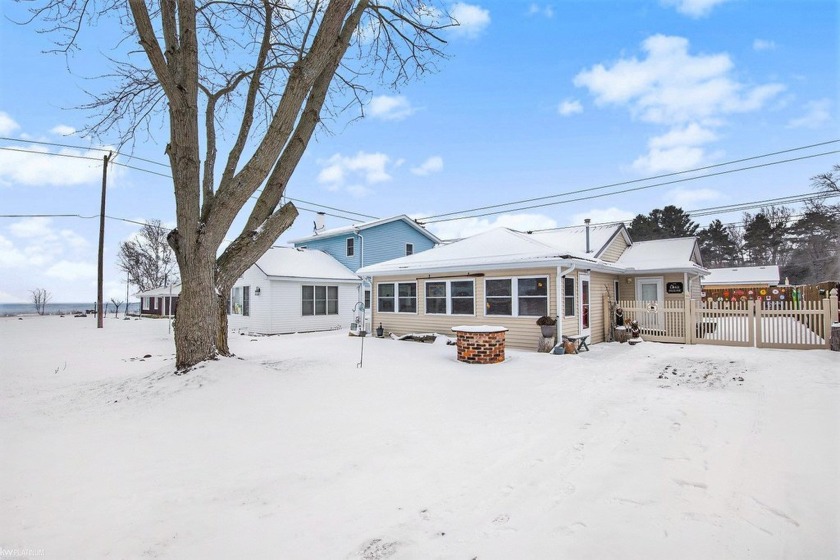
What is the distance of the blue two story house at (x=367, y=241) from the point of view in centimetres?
2103

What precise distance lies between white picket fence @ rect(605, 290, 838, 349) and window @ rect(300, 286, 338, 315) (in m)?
12.3

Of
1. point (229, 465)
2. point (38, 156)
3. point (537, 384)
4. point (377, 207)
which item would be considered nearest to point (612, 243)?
point (537, 384)

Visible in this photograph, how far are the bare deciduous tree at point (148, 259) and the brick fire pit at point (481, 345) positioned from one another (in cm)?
3569

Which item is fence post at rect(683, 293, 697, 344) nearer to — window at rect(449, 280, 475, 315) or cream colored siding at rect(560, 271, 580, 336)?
cream colored siding at rect(560, 271, 580, 336)

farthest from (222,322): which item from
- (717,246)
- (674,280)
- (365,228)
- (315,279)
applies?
(717,246)

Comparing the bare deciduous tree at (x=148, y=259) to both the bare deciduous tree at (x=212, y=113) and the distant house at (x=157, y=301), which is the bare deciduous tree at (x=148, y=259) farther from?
the bare deciduous tree at (x=212, y=113)

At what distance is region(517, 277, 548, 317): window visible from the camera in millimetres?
10969

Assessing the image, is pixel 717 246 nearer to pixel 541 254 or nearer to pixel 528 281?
pixel 528 281

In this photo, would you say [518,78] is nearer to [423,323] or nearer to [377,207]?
[423,323]

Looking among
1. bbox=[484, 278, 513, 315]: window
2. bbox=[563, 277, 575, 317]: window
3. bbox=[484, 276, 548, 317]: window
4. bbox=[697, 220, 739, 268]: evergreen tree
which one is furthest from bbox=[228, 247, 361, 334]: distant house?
bbox=[697, 220, 739, 268]: evergreen tree

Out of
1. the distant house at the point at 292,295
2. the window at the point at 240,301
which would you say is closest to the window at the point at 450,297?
the distant house at the point at 292,295

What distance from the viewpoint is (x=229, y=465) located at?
3.53 m

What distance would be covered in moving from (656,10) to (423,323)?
1047cm

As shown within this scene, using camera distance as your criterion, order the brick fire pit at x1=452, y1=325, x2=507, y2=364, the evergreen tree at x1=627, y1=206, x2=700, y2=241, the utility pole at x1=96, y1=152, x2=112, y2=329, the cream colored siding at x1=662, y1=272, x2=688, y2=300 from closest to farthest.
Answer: the brick fire pit at x1=452, y1=325, x2=507, y2=364, the cream colored siding at x1=662, y1=272, x2=688, y2=300, the utility pole at x1=96, y1=152, x2=112, y2=329, the evergreen tree at x1=627, y1=206, x2=700, y2=241
